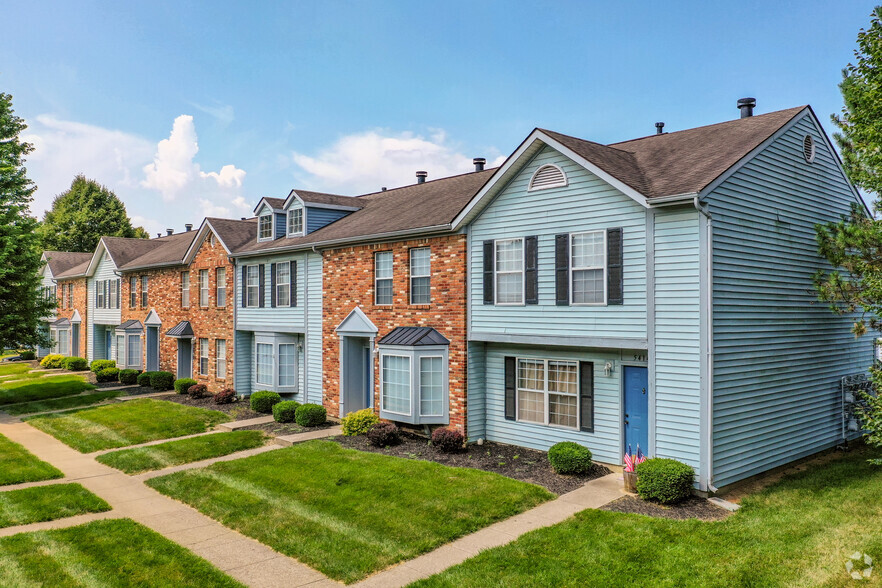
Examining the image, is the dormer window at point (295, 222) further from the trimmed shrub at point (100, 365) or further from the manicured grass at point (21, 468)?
the trimmed shrub at point (100, 365)

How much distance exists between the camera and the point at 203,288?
1065 inches

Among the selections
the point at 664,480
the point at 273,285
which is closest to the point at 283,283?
the point at 273,285

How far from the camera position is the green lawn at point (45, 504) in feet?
36.8

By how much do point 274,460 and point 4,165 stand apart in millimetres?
18527

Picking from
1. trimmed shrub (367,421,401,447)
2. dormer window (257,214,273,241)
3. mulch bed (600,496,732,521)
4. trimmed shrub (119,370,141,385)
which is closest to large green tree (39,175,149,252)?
trimmed shrub (119,370,141,385)

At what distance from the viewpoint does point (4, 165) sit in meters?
23.5

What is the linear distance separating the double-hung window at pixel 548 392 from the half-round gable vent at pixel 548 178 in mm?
4313

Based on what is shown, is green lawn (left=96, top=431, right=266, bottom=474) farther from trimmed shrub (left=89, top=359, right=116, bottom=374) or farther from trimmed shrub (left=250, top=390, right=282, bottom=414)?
trimmed shrub (left=89, top=359, right=116, bottom=374)

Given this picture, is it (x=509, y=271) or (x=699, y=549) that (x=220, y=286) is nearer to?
(x=509, y=271)

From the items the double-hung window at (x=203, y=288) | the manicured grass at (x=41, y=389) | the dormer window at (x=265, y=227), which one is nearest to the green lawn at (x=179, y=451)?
the dormer window at (x=265, y=227)

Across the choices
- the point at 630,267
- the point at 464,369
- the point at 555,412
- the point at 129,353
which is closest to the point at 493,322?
the point at 464,369

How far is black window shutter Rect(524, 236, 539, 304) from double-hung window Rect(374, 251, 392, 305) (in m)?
5.34

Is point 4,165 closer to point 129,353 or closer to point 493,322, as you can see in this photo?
point 129,353

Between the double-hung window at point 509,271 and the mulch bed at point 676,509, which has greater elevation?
the double-hung window at point 509,271
